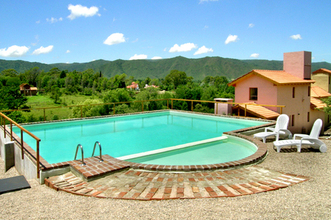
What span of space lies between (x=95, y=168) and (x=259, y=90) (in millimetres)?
16828

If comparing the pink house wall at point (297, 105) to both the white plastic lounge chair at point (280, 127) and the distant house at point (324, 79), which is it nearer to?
the distant house at point (324, 79)

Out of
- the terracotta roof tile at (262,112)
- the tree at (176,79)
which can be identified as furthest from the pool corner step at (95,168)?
the tree at (176,79)

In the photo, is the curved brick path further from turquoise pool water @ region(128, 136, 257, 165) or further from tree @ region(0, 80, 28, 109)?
tree @ region(0, 80, 28, 109)

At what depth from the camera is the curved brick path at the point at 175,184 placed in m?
3.61

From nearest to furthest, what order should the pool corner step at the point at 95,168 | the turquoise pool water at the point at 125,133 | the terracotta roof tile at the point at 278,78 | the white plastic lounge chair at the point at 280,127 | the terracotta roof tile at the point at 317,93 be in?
the pool corner step at the point at 95,168
the white plastic lounge chair at the point at 280,127
the turquoise pool water at the point at 125,133
the terracotta roof tile at the point at 278,78
the terracotta roof tile at the point at 317,93

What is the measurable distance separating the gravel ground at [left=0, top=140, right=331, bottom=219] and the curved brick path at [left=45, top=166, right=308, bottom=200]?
14 centimetres

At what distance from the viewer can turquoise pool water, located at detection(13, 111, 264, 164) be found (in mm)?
7434

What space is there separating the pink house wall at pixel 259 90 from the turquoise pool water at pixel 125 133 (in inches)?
312

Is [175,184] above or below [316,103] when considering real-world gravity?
below

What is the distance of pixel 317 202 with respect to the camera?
3.40 meters

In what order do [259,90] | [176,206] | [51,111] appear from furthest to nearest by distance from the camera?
[51,111] < [259,90] < [176,206]

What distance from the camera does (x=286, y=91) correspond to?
19203 millimetres

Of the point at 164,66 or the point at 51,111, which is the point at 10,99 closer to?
the point at 51,111

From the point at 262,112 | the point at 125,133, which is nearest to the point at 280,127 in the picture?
the point at 125,133
